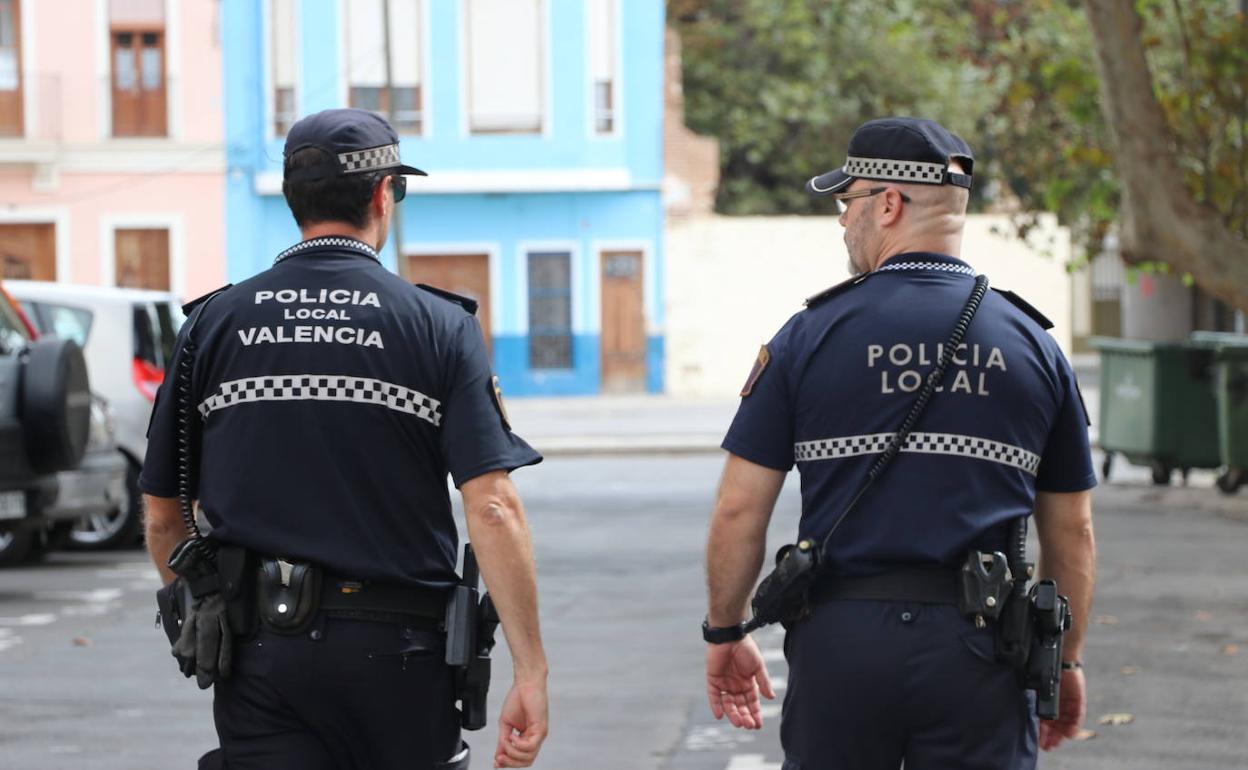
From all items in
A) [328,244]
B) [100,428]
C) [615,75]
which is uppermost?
[615,75]

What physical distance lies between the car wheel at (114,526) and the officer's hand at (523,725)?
1067cm

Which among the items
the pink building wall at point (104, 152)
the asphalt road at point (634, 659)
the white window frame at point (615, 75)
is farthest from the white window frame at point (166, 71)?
the asphalt road at point (634, 659)

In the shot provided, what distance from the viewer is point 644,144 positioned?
35.4m

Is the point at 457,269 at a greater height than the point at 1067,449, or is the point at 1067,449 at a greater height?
the point at 457,269

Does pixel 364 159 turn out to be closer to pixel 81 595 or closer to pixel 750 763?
pixel 750 763

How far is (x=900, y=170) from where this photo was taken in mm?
4070

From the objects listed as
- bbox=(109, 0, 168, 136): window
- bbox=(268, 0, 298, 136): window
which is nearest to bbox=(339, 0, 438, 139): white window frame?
bbox=(268, 0, 298, 136): window

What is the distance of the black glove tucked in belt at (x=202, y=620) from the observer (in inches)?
148

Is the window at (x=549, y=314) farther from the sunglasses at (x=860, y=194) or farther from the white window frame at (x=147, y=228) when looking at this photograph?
the sunglasses at (x=860, y=194)

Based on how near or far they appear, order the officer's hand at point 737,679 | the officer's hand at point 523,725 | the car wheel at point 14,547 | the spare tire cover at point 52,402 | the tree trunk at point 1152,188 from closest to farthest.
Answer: the officer's hand at point 523,725 < the officer's hand at point 737,679 < the spare tire cover at point 52,402 < the car wheel at point 14,547 < the tree trunk at point 1152,188

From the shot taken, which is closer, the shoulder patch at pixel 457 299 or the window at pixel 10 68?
the shoulder patch at pixel 457 299

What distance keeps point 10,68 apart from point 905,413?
32882mm

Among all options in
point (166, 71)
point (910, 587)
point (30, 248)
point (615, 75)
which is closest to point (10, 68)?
point (166, 71)

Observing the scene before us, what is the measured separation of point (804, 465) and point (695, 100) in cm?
3527
